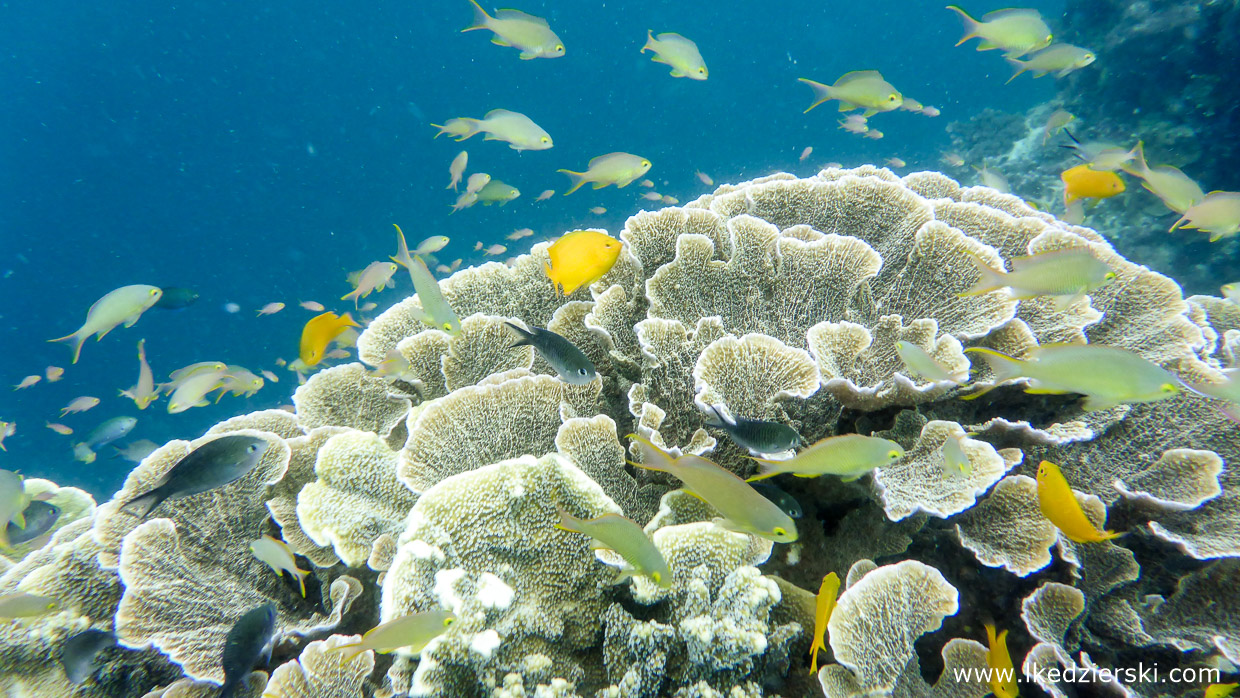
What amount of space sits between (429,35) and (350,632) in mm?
71004

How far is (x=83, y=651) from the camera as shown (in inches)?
74.9

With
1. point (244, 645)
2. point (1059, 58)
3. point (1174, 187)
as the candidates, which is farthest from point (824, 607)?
point (1059, 58)

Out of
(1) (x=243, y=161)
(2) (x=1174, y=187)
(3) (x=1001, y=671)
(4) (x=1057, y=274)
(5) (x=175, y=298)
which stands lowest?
(3) (x=1001, y=671)

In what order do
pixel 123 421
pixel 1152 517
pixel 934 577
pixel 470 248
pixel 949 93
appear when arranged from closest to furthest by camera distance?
pixel 934 577, pixel 1152 517, pixel 123 421, pixel 470 248, pixel 949 93

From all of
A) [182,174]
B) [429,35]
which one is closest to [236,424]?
[182,174]

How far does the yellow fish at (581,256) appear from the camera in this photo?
7.25 ft

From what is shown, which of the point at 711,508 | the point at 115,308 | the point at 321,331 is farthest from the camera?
the point at 115,308

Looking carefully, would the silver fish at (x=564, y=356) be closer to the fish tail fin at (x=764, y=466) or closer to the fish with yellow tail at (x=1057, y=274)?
the fish tail fin at (x=764, y=466)

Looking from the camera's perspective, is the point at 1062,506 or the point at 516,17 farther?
the point at 516,17

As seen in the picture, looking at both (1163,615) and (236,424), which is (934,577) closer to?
(1163,615)

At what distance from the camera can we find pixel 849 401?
1974 millimetres

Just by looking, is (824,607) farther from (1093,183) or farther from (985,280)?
(1093,183)

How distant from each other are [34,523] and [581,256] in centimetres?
417

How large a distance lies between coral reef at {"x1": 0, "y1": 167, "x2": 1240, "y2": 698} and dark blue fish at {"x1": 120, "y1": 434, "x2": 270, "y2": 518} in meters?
0.25
